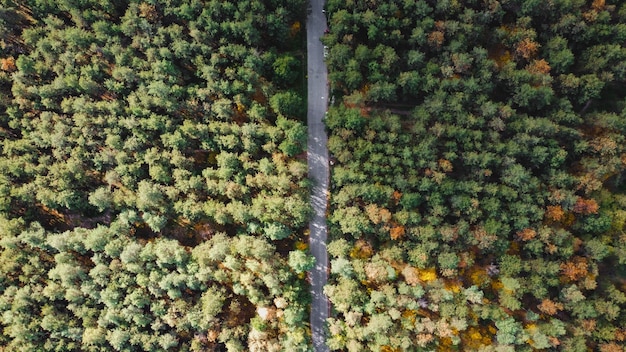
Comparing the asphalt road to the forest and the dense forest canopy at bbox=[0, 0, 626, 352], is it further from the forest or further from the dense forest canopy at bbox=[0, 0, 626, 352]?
the forest

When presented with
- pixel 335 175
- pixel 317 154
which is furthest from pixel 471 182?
pixel 317 154

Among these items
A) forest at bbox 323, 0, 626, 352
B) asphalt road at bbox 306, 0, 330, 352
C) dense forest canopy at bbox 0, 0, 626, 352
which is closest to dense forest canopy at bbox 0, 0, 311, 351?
dense forest canopy at bbox 0, 0, 626, 352

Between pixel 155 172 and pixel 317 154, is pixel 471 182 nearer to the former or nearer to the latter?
pixel 317 154

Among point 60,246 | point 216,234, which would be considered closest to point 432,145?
point 216,234

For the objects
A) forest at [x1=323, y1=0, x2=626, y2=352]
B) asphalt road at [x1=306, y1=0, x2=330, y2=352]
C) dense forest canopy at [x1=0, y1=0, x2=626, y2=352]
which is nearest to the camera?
forest at [x1=323, y1=0, x2=626, y2=352]

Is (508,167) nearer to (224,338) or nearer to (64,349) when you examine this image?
(224,338)
